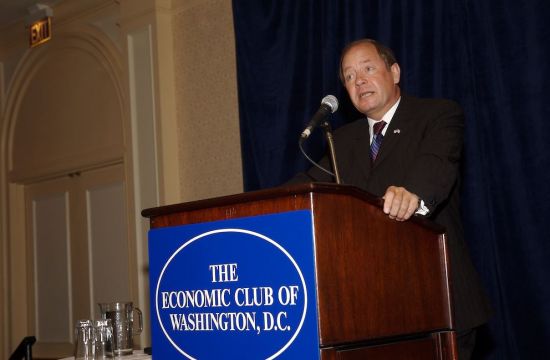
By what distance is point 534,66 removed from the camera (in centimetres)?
346

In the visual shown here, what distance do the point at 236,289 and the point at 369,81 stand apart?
1.00 metres

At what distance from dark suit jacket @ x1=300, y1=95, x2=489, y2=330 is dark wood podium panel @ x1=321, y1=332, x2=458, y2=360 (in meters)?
0.16

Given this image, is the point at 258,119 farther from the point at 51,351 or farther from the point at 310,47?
the point at 51,351

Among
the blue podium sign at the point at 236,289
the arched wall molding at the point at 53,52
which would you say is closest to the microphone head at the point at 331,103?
the blue podium sign at the point at 236,289

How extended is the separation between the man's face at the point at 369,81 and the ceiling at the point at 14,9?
4.56 meters

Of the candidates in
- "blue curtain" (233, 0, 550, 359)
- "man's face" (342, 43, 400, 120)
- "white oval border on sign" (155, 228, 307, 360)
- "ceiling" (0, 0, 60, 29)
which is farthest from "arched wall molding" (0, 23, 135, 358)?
"white oval border on sign" (155, 228, 307, 360)

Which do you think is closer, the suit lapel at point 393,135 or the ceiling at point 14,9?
the suit lapel at point 393,135

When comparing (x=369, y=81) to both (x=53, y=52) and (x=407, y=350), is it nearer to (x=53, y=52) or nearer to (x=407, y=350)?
(x=407, y=350)

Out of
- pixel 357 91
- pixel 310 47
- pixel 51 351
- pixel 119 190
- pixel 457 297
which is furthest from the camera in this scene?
pixel 51 351

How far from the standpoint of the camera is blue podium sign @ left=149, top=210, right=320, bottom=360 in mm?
1711

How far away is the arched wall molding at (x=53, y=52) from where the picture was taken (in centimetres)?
595

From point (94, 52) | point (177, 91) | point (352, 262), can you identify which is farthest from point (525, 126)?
point (94, 52)

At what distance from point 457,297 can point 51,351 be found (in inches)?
195

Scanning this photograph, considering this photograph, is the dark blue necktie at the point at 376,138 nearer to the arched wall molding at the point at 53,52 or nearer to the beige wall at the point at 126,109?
the beige wall at the point at 126,109
